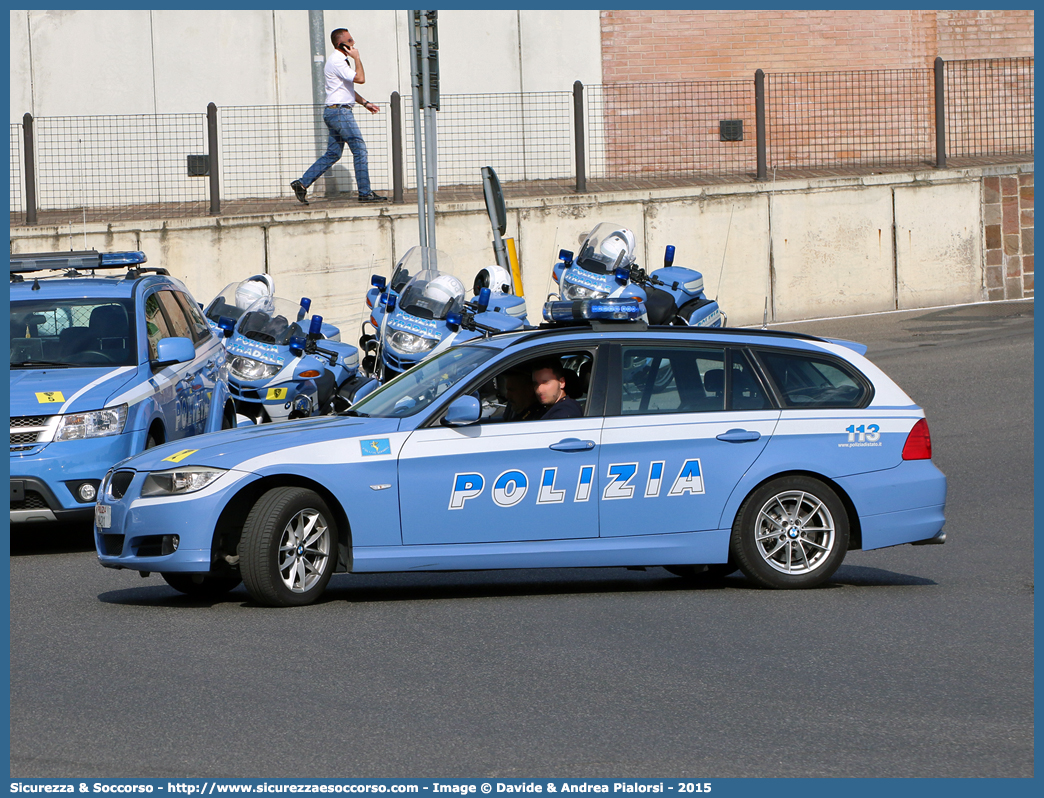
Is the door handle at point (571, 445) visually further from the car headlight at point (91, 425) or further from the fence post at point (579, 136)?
the fence post at point (579, 136)

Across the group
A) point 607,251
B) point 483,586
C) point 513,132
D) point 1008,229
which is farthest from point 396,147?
point 483,586

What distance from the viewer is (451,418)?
Result: 816 cm

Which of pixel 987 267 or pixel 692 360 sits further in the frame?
pixel 987 267

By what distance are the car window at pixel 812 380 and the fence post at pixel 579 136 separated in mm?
13863

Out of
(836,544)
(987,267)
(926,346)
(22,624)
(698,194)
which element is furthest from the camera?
(987,267)

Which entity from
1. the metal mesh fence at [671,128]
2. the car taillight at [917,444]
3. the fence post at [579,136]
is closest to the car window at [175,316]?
the car taillight at [917,444]

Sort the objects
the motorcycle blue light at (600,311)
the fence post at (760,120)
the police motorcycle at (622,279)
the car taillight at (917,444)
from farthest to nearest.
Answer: the fence post at (760,120), the police motorcycle at (622,279), the motorcycle blue light at (600,311), the car taillight at (917,444)

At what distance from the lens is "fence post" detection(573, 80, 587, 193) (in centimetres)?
2238

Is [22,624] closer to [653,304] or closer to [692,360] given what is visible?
[692,360]

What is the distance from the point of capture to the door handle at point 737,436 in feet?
27.8

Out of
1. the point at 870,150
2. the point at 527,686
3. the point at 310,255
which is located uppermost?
the point at 870,150

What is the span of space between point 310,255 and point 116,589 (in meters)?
12.3

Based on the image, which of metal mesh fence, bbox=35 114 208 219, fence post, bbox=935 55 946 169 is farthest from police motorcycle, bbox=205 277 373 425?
fence post, bbox=935 55 946 169

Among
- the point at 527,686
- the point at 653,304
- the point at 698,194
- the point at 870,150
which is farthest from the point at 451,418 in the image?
the point at 870,150
